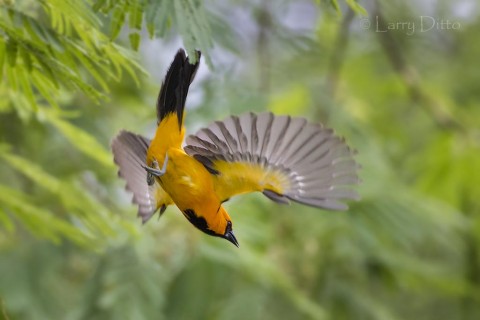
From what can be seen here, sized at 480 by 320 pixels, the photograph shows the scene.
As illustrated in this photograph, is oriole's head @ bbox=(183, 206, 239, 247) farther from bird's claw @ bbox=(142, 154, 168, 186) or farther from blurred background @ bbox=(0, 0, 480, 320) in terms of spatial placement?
blurred background @ bbox=(0, 0, 480, 320)

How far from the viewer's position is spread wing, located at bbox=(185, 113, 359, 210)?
109 inches

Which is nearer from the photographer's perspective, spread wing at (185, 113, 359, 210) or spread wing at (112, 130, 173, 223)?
spread wing at (185, 113, 359, 210)

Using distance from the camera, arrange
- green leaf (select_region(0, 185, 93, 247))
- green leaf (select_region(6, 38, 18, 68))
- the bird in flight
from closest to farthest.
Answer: green leaf (select_region(6, 38, 18, 68))
the bird in flight
green leaf (select_region(0, 185, 93, 247))

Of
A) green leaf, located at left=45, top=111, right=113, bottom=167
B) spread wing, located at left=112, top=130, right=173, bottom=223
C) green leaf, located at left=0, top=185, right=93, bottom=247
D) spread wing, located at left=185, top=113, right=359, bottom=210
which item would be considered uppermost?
spread wing, located at left=185, top=113, right=359, bottom=210

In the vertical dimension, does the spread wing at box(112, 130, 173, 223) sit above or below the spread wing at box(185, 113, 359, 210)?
below

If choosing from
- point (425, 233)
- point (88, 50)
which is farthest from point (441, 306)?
point (88, 50)

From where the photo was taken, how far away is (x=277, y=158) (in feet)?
9.67

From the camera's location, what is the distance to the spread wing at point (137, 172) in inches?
A: 123

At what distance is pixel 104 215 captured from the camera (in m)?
3.84

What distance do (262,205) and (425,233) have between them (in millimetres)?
1116

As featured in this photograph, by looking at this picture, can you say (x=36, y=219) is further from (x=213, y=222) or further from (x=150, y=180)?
(x=213, y=222)

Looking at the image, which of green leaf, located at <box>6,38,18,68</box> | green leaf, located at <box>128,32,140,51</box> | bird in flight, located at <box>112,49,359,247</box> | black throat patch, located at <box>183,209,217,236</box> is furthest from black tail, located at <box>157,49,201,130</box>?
green leaf, located at <box>6,38,18,68</box>

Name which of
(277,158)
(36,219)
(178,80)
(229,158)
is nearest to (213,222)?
(229,158)

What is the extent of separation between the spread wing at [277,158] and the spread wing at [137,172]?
319 mm
